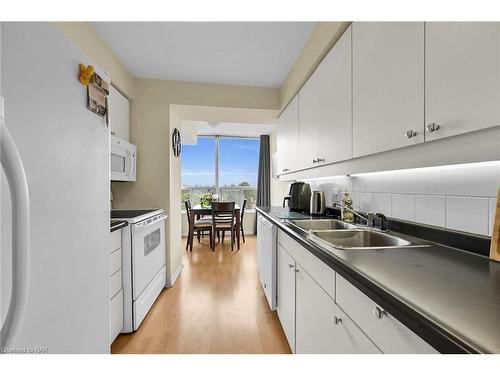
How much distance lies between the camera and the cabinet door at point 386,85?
85cm

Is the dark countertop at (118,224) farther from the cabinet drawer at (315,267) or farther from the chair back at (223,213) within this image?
the chair back at (223,213)

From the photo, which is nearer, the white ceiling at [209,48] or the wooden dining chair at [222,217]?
the white ceiling at [209,48]

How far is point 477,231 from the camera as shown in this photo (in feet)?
2.98

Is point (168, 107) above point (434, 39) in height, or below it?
above

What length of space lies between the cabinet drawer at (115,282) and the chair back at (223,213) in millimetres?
2322

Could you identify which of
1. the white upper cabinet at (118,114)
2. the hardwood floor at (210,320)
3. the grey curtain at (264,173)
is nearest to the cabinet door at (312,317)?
the hardwood floor at (210,320)

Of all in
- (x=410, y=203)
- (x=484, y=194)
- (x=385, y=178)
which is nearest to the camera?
(x=484, y=194)

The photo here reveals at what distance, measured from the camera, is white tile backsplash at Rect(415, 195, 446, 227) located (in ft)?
3.47

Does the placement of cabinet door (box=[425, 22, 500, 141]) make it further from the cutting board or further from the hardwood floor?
the hardwood floor

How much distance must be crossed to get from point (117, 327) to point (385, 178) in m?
2.15

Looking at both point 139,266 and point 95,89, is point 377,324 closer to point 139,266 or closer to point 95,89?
point 95,89
